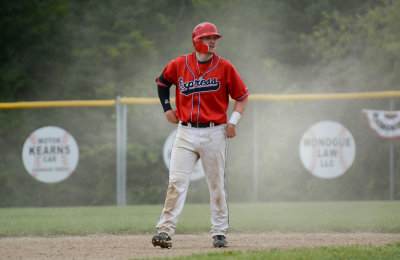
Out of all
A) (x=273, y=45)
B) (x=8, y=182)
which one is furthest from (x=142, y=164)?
(x=273, y=45)

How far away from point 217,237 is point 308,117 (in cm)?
750

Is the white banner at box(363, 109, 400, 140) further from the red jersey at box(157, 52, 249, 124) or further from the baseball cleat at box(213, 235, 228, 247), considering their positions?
the baseball cleat at box(213, 235, 228, 247)

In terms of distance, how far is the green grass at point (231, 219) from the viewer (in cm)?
748

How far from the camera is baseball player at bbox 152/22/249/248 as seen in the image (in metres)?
5.64

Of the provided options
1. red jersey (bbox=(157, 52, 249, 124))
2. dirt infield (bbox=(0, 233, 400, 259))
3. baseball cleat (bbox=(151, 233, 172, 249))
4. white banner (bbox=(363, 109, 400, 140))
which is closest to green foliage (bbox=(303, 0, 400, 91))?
white banner (bbox=(363, 109, 400, 140))

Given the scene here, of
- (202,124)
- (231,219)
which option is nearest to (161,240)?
(202,124)

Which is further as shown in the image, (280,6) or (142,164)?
(280,6)

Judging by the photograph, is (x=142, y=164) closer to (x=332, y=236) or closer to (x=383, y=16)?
(x=332, y=236)

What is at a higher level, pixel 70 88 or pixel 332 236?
pixel 70 88

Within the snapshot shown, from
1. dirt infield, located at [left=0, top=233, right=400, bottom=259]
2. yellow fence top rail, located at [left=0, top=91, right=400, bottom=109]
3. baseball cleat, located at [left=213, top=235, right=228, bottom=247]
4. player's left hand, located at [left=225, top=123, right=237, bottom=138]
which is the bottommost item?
dirt infield, located at [left=0, top=233, right=400, bottom=259]

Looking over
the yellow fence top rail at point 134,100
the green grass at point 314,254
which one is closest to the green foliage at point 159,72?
the yellow fence top rail at point 134,100

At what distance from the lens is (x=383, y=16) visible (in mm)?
17266

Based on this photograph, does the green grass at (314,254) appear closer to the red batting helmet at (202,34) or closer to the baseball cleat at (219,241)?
the baseball cleat at (219,241)

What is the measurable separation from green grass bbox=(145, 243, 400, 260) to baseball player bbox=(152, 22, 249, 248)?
676mm
